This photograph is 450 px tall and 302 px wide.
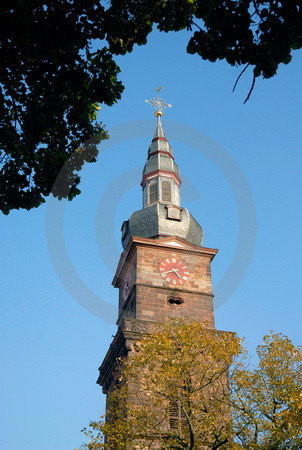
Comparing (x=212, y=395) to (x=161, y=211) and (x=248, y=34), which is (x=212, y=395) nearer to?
(x=248, y=34)

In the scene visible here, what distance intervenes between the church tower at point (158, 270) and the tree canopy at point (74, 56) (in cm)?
2104

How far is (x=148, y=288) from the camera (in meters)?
38.6

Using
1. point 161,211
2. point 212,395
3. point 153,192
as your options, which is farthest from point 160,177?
point 212,395

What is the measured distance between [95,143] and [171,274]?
83.9 feet

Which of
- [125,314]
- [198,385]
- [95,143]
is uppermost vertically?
[125,314]

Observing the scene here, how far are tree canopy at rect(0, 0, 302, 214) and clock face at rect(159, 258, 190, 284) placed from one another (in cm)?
2528

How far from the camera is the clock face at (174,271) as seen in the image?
39.8 metres

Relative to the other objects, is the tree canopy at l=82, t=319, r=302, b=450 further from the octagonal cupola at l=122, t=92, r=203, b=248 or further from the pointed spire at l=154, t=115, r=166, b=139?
the pointed spire at l=154, t=115, r=166, b=139

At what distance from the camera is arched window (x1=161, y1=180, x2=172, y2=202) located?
154 feet

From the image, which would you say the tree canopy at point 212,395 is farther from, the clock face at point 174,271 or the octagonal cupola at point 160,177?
the octagonal cupola at point 160,177

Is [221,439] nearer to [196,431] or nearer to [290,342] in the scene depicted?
[196,431]

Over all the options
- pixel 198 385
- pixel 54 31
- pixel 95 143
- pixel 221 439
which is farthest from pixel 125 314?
pixel 54 31

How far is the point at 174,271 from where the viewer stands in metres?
40.3

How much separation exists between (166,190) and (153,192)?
1045 mm
